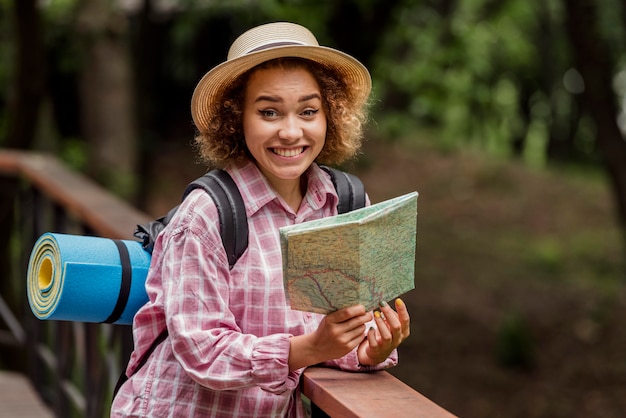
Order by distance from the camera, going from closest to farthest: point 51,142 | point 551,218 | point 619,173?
point 619,173
point 51,142
point 551,218

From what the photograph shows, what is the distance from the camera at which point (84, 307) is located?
193 centimetres

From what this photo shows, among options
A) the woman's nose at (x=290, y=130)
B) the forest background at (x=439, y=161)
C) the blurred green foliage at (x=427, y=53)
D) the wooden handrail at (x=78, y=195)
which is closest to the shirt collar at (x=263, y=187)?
the woman's nose at (x=290, y=130)

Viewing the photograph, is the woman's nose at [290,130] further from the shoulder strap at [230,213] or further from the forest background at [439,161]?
the forest background at [439,161]

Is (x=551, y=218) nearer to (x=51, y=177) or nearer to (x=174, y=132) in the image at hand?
(x=174, y=132)

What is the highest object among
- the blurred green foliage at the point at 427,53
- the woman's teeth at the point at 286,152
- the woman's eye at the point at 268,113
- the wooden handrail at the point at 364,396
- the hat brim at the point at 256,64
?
the blurred green foliage at the point at 427,53

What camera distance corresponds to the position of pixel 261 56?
1.75 m

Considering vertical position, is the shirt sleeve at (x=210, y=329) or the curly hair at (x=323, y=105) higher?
the curly hair at (x=323, y=105)

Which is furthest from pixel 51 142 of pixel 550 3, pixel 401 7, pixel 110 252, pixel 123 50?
pixel 550 3

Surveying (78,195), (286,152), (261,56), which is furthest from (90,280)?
(78,195)

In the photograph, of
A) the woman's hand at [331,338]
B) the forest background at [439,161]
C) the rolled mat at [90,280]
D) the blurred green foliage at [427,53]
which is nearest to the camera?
the woman's hand at [331,338]

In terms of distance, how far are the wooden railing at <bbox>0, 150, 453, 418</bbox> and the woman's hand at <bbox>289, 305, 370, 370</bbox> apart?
0.08m

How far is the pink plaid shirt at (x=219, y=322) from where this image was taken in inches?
64.6

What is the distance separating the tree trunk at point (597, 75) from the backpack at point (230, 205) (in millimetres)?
3986

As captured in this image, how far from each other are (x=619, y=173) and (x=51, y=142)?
458 cm
